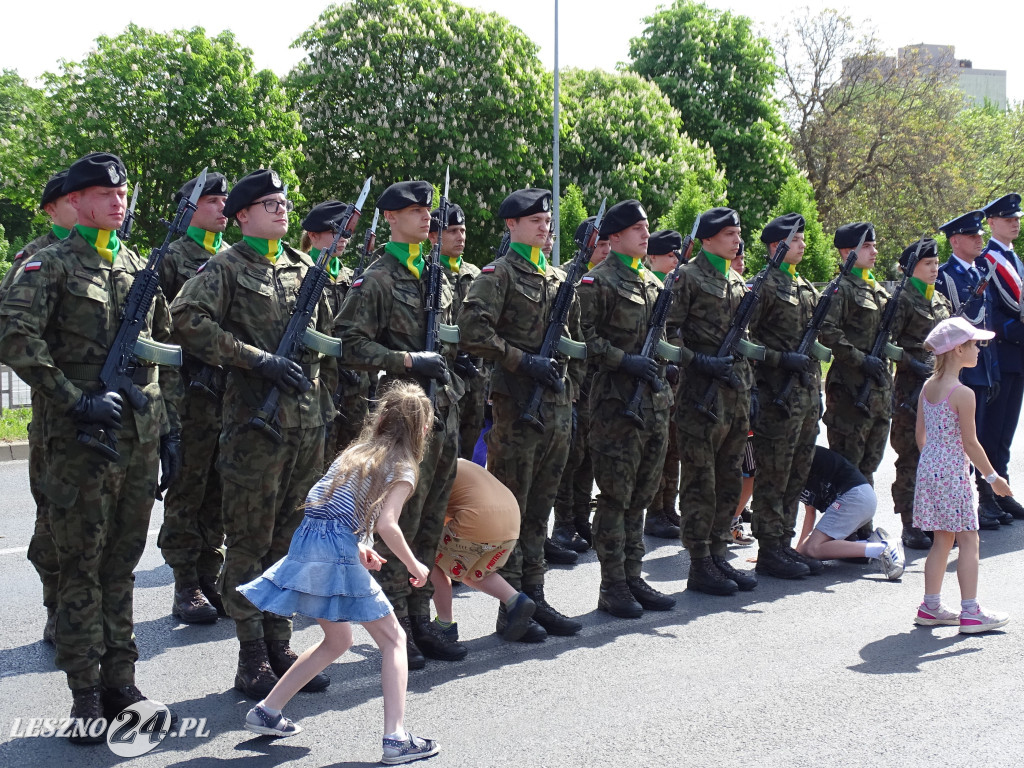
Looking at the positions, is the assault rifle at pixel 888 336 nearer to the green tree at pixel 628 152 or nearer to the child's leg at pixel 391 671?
the child's leg at pixel 391 671

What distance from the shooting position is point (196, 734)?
4.75 m

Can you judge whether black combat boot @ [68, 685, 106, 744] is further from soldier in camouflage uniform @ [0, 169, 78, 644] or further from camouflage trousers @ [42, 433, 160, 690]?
soldier in camouflage uniform @ [0, 169, 78, 644]

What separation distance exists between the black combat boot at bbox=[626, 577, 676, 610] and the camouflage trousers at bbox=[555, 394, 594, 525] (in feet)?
6.06

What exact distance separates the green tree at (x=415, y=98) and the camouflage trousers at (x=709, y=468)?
20589 millimetres

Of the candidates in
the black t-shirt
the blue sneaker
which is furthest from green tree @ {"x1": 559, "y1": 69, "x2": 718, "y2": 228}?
the blue sneaker

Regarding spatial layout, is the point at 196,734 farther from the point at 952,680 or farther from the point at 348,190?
the point at 348,190

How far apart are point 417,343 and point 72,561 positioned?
6.47 ft

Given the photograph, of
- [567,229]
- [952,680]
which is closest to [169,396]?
[952,680]

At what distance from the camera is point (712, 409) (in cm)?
712

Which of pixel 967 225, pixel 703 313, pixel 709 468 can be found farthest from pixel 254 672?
pixel 967 225

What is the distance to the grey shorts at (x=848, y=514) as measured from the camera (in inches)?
308

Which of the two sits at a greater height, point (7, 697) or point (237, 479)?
point (237, 479)

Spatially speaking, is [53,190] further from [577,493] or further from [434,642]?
[577,493]

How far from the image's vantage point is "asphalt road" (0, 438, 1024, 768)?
14.8ft
